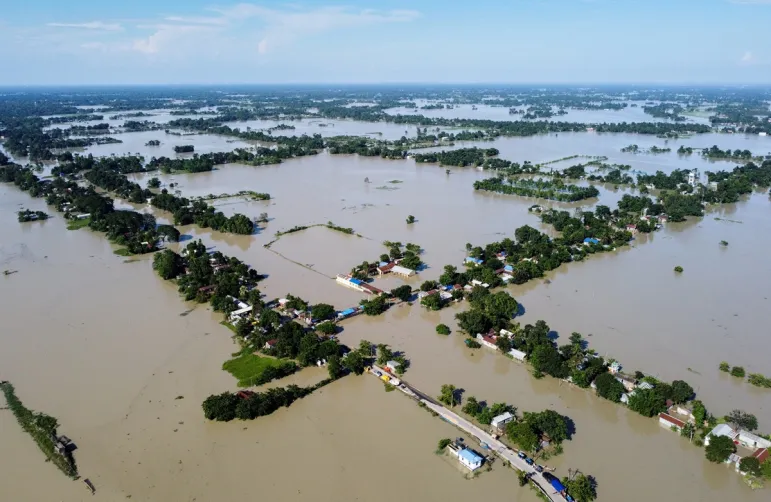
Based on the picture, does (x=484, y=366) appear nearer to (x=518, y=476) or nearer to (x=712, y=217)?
(x=518, y=476)

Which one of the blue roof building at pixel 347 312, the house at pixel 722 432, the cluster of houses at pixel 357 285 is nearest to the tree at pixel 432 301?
the cluster of houses at pixel 357 285

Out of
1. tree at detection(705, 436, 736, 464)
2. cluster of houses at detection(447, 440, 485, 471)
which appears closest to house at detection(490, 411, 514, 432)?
cluster of houses at detection(447, 440, 485, 471)

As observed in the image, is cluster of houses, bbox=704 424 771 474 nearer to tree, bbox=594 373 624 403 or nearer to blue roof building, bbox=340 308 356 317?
tree, bbox=594 373 624 403

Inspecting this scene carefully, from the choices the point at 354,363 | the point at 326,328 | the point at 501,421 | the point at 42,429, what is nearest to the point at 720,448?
the point at 501,421

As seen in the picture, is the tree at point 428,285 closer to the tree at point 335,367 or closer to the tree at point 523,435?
the tree at point 335,367

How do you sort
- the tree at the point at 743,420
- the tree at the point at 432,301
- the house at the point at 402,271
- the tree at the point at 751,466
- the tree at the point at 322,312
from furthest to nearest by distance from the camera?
1. the house at the point at 402,271
2. the tree at the point at 432,301
3. the tree at the point at 322,312
4. the tree at the point at 743,420
5. the tree at the point at 751,466
